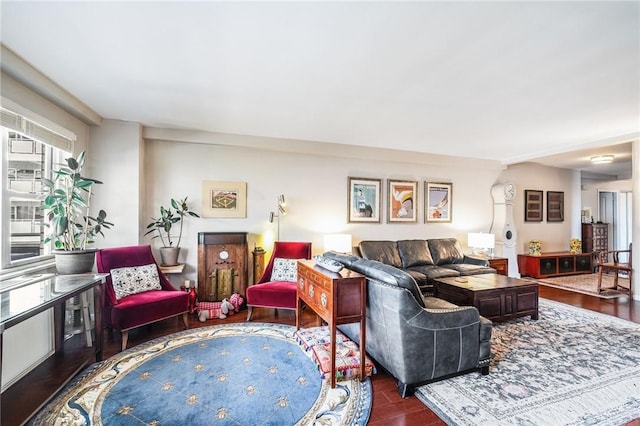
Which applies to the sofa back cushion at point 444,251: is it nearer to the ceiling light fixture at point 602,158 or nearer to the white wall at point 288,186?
the white wall at point 288,186

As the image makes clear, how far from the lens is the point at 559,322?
3697mm

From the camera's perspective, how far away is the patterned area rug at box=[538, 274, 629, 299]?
5014 mm

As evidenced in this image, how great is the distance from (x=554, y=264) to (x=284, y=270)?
6258 mm

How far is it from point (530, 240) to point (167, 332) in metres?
7.59

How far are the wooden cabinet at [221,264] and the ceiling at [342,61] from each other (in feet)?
5.25

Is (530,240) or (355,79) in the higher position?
(355,79)

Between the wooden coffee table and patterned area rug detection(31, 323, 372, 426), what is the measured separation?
1969mm

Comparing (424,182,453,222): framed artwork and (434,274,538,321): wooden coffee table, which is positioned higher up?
(424,182,453,222): framed artwork

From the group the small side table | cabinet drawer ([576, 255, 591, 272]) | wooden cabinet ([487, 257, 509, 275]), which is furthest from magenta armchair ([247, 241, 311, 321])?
cabinet drawer ([576, 255, 591, 272])

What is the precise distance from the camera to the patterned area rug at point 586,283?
5.01 metres

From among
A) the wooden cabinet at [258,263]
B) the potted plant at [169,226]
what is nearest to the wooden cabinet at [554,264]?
the wooden cabinet at [258,263]

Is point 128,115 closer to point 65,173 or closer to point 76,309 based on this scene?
point 65,173

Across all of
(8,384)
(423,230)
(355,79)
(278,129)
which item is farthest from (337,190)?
(8,384)

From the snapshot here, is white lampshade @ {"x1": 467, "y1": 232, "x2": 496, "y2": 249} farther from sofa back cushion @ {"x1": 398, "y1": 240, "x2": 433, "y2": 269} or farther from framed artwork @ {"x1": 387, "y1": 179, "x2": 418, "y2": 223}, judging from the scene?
framed artwork @ {"x1": 387, "y1": 179, "x2": 418, "y2": 223}
